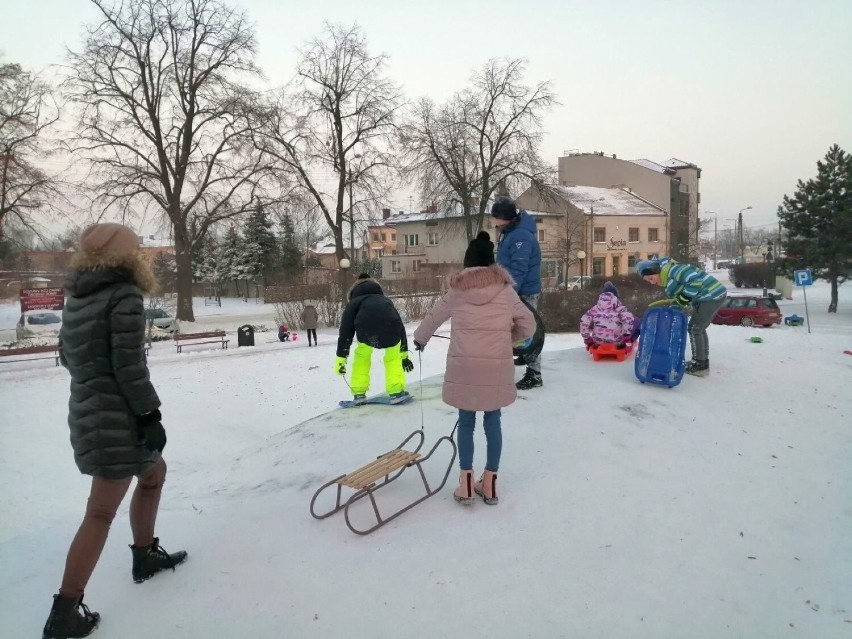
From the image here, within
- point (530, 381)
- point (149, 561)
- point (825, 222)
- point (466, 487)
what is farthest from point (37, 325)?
point (825, 222)

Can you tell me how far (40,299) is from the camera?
18.6m

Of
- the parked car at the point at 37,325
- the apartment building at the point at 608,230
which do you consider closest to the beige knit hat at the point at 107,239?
the parked car at the point at 37,325

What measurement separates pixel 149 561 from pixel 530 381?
14.3 feet

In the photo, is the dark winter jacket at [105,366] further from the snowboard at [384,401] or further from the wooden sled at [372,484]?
the snowboard at [384,401]

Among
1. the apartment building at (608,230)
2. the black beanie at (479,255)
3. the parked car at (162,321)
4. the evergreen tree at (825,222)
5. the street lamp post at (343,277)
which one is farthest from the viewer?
the apartment building at (608,230)

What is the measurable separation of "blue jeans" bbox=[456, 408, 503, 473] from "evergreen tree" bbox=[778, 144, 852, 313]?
36352mm

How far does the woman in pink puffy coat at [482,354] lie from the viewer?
3754mm

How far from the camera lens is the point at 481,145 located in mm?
33156

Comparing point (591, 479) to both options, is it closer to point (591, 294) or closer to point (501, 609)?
point (501, 609)

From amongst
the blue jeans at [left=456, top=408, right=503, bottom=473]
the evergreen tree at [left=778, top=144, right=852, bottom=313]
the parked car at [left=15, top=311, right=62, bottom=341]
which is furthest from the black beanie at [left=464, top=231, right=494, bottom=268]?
the evergreen tree at [left=778, top=144, right=852, bottom=313]

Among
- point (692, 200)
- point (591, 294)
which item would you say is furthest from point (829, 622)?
point (692, 200)

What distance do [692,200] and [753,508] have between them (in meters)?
67.7

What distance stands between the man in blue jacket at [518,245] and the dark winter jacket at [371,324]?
158 centimetres

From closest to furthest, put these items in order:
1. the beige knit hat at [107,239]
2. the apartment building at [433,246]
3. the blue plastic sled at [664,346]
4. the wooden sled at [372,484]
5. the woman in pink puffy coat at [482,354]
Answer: the beige knit hat at [107,239] → the wooden sled at [372,484] → the woman in pink puffy coat at [482,354] → the blue plastic sled at [664,346] → the apartment building at [433,246]
